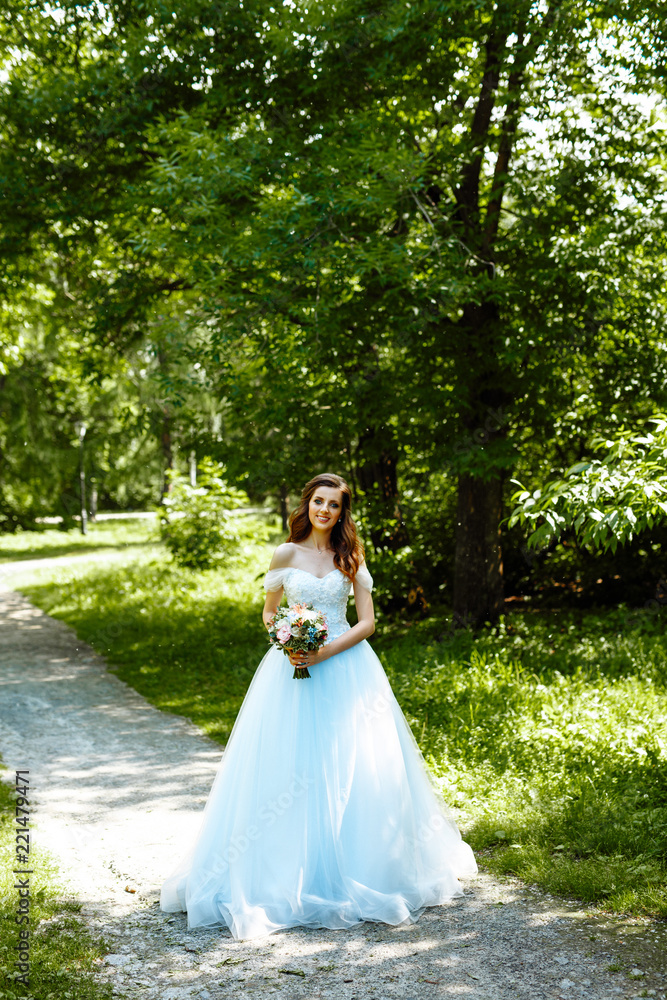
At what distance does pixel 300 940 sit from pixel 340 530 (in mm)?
2070

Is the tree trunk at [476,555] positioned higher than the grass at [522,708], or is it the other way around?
the tree trunk at [476,555]

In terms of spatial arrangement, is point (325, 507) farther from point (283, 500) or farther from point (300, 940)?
point (283, 500)

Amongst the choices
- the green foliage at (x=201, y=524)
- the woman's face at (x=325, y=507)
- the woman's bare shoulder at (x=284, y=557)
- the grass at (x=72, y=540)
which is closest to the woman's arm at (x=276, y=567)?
the woman's bare shoulder at (x=284, y=557)

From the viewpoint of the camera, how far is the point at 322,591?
4535 millimetres

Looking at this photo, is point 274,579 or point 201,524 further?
point 201,524

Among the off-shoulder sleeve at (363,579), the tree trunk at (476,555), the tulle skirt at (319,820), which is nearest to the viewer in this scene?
the tulle skirt at (319,820)

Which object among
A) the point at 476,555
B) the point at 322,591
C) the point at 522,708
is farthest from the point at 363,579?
the point at 476,555

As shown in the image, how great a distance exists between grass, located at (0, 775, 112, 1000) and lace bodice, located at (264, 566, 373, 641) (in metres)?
1.90

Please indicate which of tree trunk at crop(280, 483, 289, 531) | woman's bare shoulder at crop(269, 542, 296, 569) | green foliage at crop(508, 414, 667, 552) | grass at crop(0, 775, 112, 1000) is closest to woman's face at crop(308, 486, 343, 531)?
woman's bare shoulder at crop(269, 542, 296, 569)

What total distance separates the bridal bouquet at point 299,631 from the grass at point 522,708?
5.72ft

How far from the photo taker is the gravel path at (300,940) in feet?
11.5

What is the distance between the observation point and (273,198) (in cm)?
805

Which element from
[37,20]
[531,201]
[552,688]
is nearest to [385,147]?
[531,201]

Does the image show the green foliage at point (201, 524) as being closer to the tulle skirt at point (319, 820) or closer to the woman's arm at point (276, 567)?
the woman's arm at point (276, 567)
